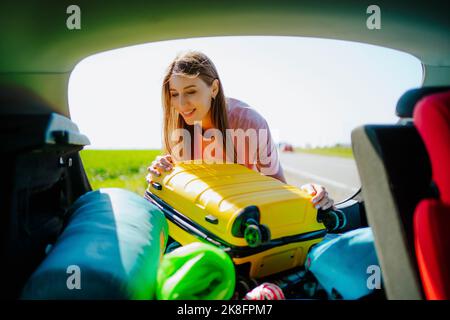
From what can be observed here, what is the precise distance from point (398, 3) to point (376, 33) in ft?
0.90

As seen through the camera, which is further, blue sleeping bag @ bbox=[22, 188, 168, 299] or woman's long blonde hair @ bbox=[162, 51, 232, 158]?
woman's long blonde hair @ bbox=[162, 51, 232, 158]

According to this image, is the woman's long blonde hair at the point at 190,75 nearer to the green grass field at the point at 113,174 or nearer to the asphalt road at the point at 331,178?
the green grass field at the point at 113,174

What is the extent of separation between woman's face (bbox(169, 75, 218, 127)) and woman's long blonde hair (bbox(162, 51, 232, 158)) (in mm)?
31

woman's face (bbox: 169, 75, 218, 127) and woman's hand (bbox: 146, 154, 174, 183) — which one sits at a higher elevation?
woman's face (bbox: 169, 75, 218, 127)

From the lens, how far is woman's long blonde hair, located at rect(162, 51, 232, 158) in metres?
1.90

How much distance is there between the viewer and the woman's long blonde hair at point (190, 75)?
190cm

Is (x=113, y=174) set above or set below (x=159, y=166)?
below

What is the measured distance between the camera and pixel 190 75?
1.88 meters


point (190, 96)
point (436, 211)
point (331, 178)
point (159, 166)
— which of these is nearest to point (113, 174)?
point (331, 178)

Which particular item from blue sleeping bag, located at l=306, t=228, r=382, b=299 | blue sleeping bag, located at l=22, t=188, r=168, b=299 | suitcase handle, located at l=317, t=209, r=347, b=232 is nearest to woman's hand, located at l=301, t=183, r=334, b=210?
suitcase handle, located at l=317, t=209, r=347, b=232

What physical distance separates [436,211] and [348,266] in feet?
1.71

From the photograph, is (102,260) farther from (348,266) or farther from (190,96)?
(190,96)

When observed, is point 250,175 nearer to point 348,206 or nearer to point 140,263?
point 140,263

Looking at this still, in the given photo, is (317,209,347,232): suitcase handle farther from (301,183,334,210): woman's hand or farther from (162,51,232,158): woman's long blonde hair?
(162,51,232,158): woman's long blonde hair
